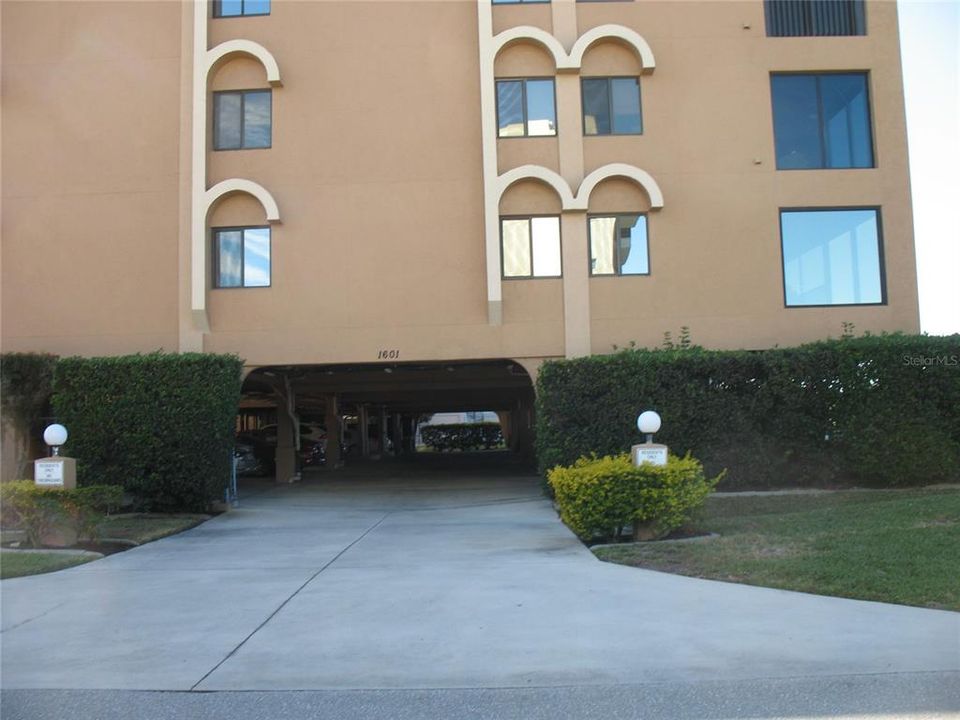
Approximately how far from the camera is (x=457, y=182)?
651 inches

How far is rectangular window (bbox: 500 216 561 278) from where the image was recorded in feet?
54.3

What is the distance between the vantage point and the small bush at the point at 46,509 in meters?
11.3

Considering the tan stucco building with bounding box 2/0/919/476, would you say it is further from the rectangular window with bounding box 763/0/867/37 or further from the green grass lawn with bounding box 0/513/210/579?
the green grass lawn with bounding box 0/513/210/579

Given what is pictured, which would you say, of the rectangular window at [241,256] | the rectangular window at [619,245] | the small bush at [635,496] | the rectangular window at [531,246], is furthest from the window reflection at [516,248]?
the small bush at [635,496]

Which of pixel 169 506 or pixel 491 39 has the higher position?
pixel 491 39

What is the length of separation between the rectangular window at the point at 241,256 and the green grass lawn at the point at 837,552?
31.1ft

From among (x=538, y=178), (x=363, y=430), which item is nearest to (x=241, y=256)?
(x=538, y=178)

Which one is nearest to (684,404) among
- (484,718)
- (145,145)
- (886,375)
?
(886,375)

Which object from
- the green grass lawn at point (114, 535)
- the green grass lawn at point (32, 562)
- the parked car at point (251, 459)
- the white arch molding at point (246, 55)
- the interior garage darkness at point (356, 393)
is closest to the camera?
the green grass lawn at point (32, 562)

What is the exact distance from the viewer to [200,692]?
549 cm

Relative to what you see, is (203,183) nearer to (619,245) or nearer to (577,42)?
(577,42)

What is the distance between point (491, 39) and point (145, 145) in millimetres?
7105

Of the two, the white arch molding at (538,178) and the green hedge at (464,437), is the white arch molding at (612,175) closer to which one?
the white arch molding at (538,178)

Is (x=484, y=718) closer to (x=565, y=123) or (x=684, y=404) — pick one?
(x=684, y=404)
